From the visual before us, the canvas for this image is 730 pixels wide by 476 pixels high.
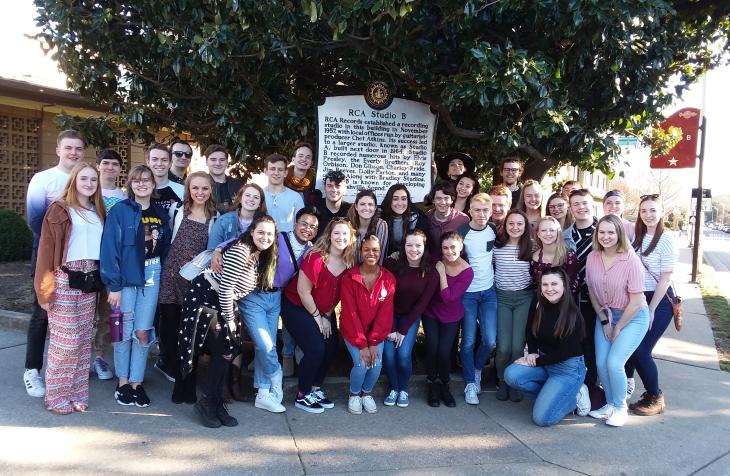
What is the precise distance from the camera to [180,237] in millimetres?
4469

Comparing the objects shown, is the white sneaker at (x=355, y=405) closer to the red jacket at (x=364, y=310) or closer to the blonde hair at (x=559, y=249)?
the red jacket at (x=364, y=310)

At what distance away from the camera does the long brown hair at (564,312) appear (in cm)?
441

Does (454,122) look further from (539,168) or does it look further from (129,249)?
(129,249)

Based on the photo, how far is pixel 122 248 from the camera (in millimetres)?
4145

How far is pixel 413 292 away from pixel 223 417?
178 centimetres

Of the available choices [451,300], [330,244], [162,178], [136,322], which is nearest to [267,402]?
[136,322]

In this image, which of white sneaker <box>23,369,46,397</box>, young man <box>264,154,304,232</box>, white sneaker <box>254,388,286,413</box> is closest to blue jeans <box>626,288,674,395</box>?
white sneaker <box>254,388,286,413</box>

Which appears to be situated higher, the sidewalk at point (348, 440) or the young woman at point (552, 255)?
the young woman at point (552, 255)

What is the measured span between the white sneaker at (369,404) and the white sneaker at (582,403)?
1660mm

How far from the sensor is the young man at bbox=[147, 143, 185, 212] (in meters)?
4.79

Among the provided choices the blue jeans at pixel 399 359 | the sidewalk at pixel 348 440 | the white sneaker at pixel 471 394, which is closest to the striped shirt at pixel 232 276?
the sidewalk at pixel 348 440

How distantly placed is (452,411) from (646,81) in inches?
145

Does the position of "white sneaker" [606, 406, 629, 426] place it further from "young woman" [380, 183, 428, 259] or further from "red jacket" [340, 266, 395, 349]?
"young woman" [380, 183, 428, 259]

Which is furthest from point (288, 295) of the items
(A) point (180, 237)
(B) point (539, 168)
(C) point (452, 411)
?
(B) point (539, 168)
